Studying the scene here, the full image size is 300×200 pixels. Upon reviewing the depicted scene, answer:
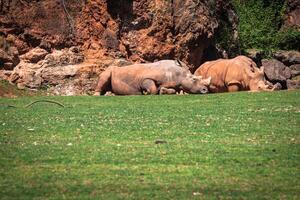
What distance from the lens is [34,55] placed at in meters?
25.1

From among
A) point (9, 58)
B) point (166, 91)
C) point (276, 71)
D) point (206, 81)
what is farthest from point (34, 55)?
point (276, 71)

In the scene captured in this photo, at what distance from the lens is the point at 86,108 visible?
15492 mm

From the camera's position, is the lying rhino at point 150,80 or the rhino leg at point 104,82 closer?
the lying rhino at point 150,80

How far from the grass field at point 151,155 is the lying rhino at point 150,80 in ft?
30.5

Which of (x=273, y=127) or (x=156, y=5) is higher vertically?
(x=156, y=5)

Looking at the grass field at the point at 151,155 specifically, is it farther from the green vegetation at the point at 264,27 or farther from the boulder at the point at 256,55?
the green vegetation at the point at 264,27

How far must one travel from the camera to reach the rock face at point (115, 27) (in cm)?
2538

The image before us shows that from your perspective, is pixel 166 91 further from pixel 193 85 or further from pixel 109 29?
pixel 109 29

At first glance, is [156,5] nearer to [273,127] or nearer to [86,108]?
[86,108]

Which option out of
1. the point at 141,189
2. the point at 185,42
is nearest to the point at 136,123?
the point at 141,189

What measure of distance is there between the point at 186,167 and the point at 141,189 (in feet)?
3.75

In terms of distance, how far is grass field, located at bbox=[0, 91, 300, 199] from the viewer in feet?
21.4

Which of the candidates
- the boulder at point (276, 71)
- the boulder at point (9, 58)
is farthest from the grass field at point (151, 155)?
the boulder at point (276, 71)

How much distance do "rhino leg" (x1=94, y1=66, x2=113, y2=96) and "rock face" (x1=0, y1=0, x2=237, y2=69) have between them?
1687 mm
